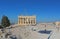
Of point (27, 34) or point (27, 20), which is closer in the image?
point (27, 34)

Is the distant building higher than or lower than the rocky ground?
higher

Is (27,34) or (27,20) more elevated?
(27,20)

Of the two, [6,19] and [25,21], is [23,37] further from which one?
[25,21]

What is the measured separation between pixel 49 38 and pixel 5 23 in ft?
82.5

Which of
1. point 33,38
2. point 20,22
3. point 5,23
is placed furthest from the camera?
point 20,22

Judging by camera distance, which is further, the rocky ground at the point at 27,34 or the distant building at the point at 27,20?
the distant building at the point at 27,20

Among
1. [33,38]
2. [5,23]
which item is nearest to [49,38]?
[33,38]

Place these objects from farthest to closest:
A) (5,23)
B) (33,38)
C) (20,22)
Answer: (20,22) < (5,23) < (33,38)

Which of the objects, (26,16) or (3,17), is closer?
(3,17)

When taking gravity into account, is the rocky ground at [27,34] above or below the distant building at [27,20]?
below

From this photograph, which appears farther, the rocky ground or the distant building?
the distant building

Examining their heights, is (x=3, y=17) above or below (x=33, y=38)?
above

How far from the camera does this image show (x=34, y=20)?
184ft

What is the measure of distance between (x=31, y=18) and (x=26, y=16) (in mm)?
2223
